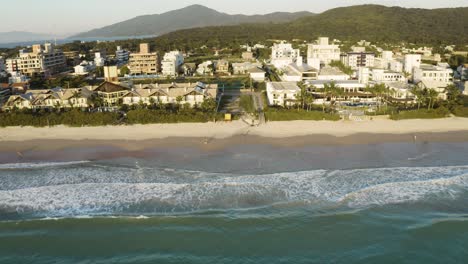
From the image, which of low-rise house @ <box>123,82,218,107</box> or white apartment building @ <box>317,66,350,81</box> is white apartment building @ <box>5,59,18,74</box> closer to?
low-rise house @ <box>123,82,218,107</box>

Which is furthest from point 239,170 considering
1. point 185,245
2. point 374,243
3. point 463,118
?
point 463,118

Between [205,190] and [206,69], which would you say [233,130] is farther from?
[206,69]

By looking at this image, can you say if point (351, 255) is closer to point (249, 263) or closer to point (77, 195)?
point (249, 263)

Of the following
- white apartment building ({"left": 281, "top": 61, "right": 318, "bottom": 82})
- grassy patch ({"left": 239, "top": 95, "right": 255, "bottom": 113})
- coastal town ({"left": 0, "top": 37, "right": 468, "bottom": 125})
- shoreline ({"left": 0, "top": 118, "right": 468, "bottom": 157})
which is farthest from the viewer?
white apartment building ({"left": 281, "top": 61, "right": 318, "bottom": 82})

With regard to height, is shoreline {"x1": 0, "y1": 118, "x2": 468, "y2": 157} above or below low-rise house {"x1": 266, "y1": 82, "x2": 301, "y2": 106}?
below

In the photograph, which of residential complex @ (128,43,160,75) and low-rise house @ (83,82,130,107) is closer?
low-rise house @ (83,82,130,107)

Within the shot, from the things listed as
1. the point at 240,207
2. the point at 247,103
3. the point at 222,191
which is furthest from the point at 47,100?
the point at 240,207

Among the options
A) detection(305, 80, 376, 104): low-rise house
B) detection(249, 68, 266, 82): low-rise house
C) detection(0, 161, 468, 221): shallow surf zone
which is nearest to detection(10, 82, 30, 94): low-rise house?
detection(0, 161, 468, 221): shallow surf zone
